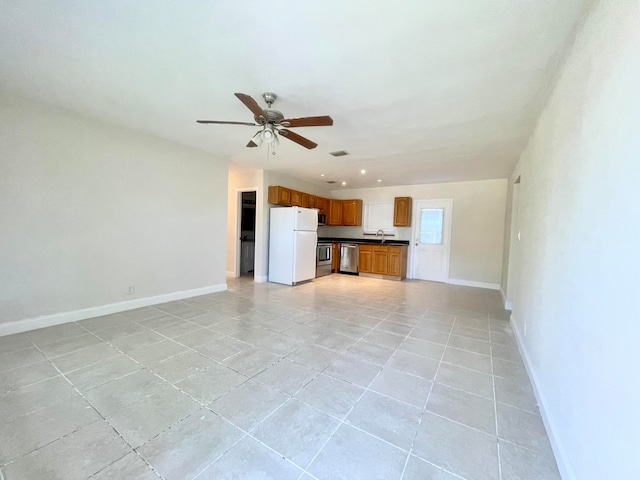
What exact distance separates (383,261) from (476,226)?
2.28m

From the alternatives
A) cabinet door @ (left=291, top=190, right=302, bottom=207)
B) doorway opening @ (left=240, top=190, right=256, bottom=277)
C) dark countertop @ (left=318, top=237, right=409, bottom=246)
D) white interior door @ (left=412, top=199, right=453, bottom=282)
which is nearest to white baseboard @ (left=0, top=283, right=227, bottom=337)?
doorway opening @ (left=240, top=190, right=256, bottom=277)

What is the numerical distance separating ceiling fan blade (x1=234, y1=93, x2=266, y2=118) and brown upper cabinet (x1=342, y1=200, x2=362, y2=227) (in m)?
5.34

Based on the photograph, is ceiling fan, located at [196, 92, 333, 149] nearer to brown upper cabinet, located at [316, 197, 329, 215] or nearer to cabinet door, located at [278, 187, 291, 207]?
cabinet door, located at [278, 187, 291, 207]

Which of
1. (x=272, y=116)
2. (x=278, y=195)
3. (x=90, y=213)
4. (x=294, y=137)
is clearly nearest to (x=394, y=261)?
(x=278, y=195)

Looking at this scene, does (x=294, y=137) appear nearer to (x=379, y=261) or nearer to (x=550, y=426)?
(x=550, y=426)

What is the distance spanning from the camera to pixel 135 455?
51.6 inches

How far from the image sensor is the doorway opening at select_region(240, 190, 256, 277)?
21.9ft

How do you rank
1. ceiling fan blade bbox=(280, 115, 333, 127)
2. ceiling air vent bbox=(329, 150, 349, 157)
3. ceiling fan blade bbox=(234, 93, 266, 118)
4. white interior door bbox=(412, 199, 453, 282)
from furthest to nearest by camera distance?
white interior door bbox=(412, 199, 453, 282), ceiling air vent bbox=(329, 150, 349, 157), ceiling fan blade bbox=(280, 115, 333, 127), ceiling fan blade bbox=(234, 93, 266, 118)

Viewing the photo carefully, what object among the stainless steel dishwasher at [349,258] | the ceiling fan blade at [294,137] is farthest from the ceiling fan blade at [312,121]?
the stainless steel dishwasher at [349,258]

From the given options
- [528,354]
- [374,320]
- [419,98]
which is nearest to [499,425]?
[528,354]

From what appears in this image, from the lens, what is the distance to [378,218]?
731cm

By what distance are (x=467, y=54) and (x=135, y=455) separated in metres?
3.22

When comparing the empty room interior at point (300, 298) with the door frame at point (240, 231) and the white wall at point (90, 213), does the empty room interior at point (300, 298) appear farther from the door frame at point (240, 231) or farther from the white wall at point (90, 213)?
the door frame at point (240, 231)

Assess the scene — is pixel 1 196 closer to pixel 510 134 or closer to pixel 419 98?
pixel 419 98
